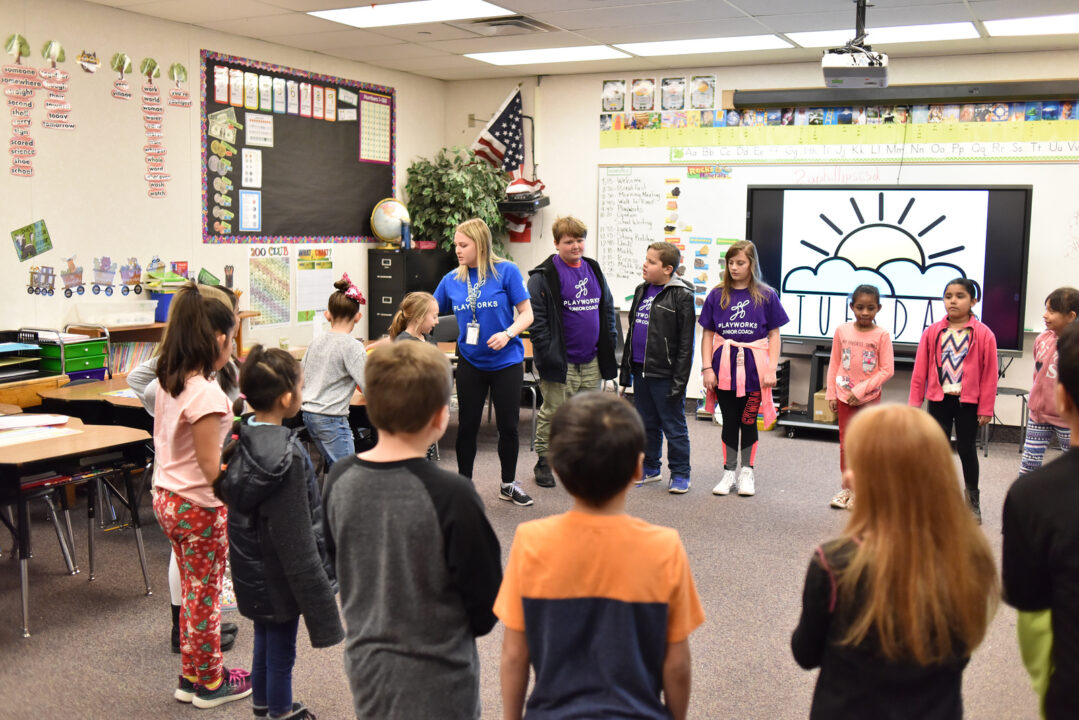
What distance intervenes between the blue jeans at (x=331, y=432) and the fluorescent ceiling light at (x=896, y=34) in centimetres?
396

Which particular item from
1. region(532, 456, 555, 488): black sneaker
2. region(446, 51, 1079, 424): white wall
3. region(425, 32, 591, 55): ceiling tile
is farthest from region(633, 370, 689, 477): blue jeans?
region(425, 32, 591, 55): ceiling tile

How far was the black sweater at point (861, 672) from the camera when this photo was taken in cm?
151

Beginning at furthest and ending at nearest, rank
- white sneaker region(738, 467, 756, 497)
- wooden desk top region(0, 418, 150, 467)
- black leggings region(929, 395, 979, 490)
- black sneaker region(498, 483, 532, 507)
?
1. white sneaker region(738, 467, 756, 497)
2. black sneaker region(498, 483, 532, 507)
3. black leggings region(929, 395, 979, 490)
4. wooden desk top region(0, 418, 150, 467)

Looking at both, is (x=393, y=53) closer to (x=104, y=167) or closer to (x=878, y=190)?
(x=104, y=167)

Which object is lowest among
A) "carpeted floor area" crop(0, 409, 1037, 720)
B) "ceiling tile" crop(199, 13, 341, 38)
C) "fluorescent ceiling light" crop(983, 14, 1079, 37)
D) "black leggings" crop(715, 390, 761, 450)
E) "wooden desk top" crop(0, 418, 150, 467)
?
"carpeted floor area" crop(0, 409, 1037, 720)

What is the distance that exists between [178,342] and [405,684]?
1.37 metres

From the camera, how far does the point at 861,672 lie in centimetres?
153

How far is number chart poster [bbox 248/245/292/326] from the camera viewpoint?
6816mm

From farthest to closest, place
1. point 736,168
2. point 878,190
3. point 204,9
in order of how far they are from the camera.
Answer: point 736,168
point 878,190
point 204,9

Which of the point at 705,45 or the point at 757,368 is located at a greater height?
the point at 705,45

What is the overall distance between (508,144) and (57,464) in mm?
5492

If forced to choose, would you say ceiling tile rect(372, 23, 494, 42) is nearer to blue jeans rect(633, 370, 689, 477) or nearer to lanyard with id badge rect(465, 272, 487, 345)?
lanyard with id badge rect(465, 272, 487, 345)

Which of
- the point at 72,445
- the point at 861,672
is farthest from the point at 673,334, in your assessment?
the point at 861,672

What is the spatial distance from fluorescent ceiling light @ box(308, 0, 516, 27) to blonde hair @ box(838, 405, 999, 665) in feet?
14.9
